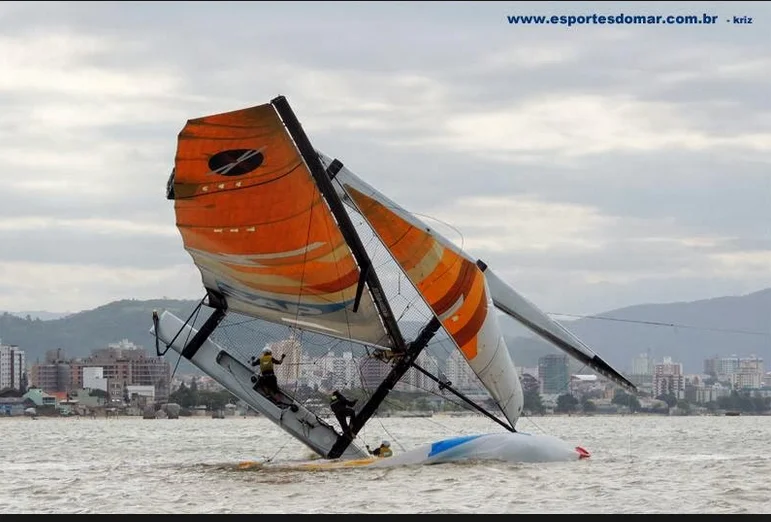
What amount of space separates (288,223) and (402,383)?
5274 millimetres

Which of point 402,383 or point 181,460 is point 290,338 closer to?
point 402,383

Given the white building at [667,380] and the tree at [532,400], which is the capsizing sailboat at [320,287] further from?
the white building at [667,380]

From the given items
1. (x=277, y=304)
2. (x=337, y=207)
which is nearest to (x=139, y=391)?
(x=277, y=304)

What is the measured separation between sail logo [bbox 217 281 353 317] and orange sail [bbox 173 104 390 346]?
2 cm

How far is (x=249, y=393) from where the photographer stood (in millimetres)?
40375

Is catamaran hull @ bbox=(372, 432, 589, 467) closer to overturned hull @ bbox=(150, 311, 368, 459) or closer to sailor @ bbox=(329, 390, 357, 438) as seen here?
sailor @ bbox=(329, 390, 357, 438)

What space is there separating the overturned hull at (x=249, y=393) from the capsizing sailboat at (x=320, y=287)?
0.11 feet

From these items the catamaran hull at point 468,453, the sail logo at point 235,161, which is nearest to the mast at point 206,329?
the catamaran hull at point 468,453

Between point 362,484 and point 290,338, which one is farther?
point 290,338

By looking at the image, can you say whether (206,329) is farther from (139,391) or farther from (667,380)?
(139,391)

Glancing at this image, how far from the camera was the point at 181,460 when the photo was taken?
50438mm

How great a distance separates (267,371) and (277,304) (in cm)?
166

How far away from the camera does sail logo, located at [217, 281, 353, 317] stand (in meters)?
39.2
